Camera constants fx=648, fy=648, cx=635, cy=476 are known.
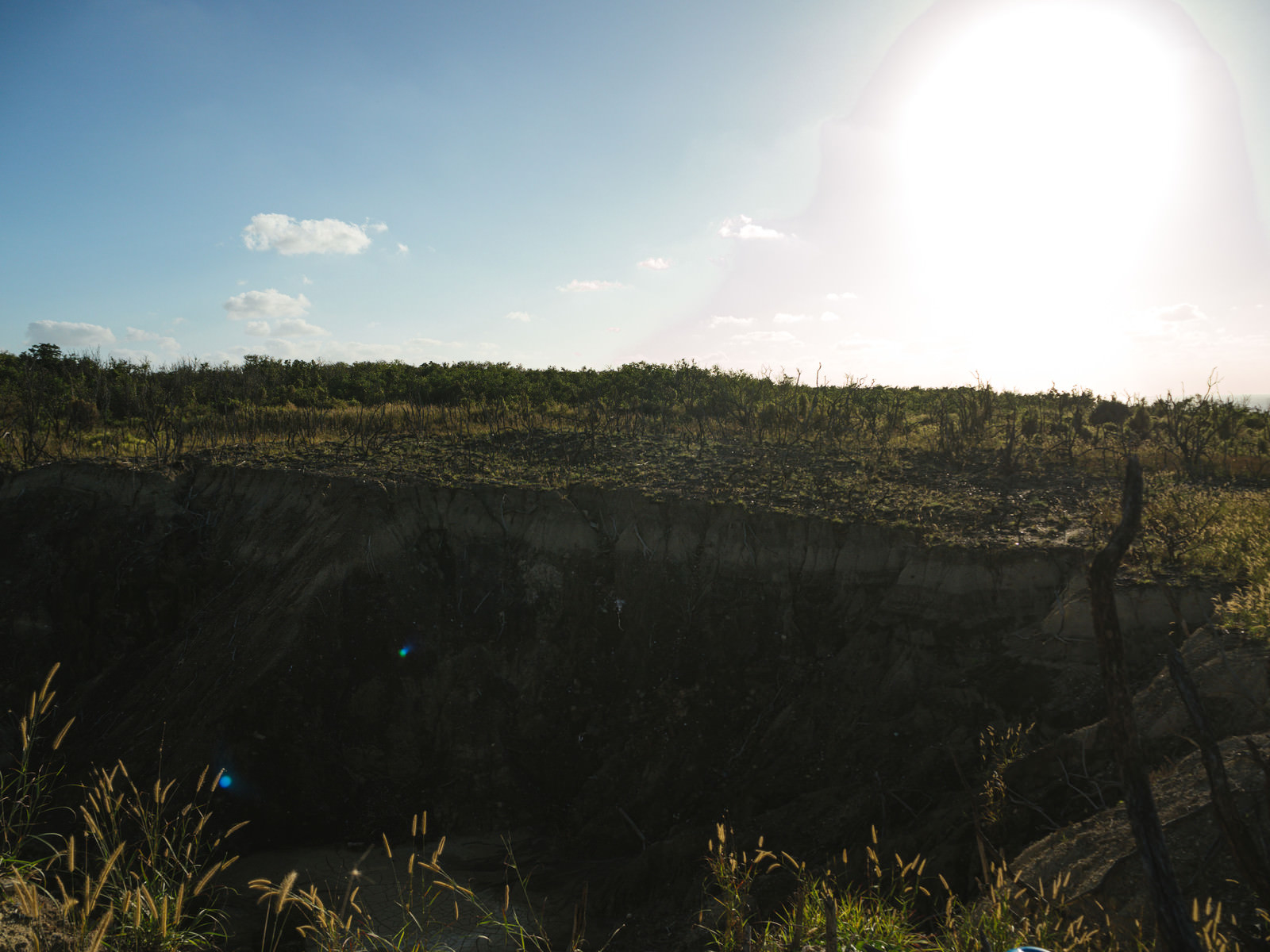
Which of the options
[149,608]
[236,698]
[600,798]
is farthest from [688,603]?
[149,608]

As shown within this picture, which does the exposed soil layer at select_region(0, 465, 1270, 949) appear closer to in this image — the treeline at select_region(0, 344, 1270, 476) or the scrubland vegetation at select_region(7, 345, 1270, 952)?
the scrubland vegetation at select_region(7, 345, 1270, 952)

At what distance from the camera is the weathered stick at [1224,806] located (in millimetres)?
2875

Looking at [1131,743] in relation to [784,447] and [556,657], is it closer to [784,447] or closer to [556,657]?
[556,657]

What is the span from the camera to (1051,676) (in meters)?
7.32

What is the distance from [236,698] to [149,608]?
4299mm

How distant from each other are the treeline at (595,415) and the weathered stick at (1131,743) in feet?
34.5

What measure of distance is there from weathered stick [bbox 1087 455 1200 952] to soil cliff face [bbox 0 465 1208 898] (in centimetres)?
379

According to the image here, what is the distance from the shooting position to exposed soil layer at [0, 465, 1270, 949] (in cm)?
726

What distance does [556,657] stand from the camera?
397 inches

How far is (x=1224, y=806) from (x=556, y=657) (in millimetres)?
8237

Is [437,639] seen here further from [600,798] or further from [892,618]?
[892,618]

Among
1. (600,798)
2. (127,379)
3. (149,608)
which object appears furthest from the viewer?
(127,379)

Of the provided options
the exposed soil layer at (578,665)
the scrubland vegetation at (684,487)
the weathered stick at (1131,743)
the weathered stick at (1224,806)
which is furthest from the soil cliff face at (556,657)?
the weathered stick at (1131,743)

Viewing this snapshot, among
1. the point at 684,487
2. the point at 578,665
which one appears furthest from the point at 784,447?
the point at 578,665
